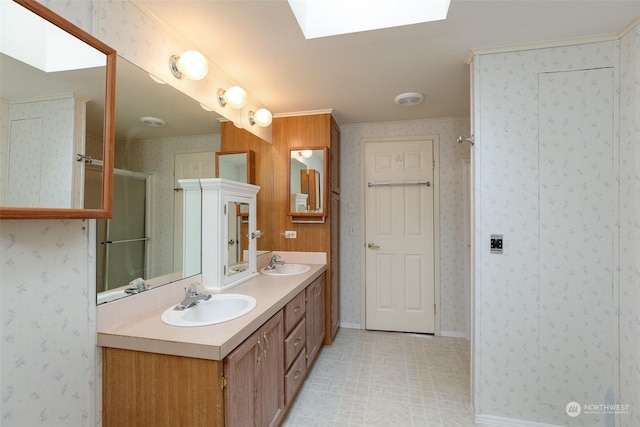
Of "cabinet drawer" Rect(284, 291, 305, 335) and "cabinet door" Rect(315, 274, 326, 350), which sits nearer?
"cabinet drawer" Rect(284, 291, 305, 335)

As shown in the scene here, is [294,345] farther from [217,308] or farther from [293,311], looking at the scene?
[217,308]

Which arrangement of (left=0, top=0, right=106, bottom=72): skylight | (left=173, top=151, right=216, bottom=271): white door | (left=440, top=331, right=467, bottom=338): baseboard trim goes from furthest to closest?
1. (left=440, top=331, right=467, bottom=338): baseboard trim
2. (left=173, top=151, right=216, bottom=271): white door
3. (left=0, top=0, right=106, bottom=72): skylight

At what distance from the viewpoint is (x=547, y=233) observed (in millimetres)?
1762

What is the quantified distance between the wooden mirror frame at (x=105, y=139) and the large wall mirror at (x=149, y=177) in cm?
8

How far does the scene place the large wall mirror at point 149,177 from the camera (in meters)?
1.32

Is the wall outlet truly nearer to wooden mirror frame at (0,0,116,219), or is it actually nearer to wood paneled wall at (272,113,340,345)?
wood paneled wall at (272,113,340,345)

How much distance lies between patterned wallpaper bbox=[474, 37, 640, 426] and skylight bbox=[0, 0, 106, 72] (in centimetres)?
201

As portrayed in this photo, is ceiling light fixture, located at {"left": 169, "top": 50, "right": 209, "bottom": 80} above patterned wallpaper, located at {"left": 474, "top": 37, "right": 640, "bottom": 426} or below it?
above

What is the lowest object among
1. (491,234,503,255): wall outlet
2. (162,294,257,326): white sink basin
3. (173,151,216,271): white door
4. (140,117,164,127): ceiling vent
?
(162,294,257,326): white sink basin

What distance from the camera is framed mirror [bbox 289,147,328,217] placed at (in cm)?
279

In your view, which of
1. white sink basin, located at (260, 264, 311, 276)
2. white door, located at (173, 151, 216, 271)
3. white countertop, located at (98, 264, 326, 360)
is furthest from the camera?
white sink basin, located at (260, 264, 311, 276)

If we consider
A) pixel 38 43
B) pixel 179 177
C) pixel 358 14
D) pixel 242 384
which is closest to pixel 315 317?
pixel 242 384

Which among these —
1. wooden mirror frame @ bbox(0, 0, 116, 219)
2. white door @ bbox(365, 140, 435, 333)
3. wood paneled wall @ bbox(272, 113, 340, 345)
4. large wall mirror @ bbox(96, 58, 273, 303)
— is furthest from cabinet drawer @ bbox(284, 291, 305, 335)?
white door @ bbox(365, 140, 435, 333)

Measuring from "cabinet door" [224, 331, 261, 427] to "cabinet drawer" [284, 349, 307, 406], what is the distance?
1.40 feet
